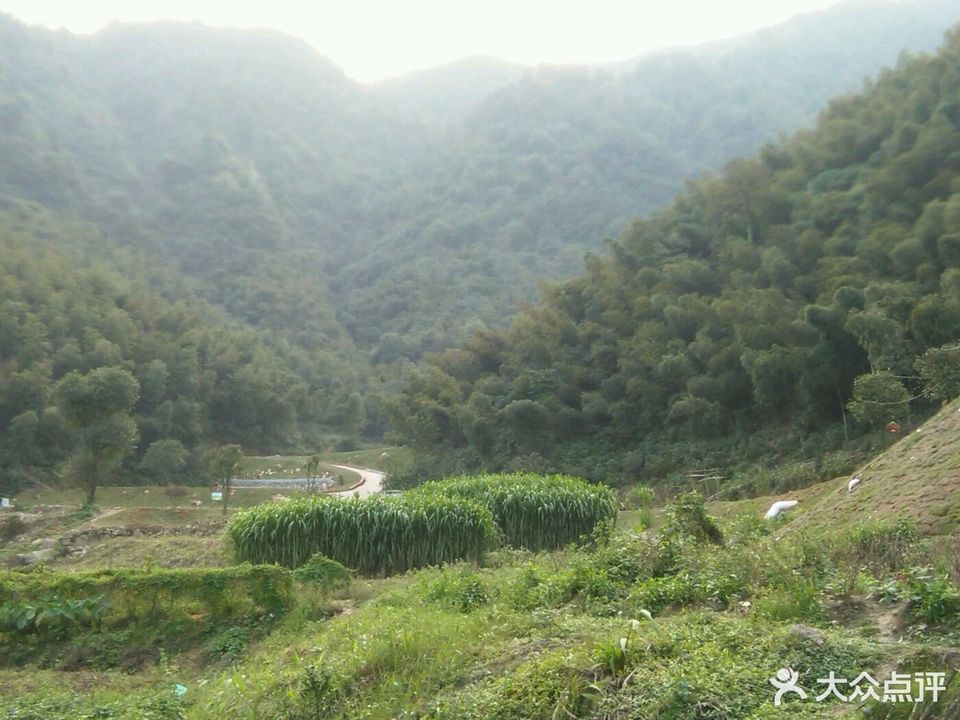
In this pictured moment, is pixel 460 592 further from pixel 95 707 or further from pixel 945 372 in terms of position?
pixel 945 372

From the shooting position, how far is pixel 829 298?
21.7 metres

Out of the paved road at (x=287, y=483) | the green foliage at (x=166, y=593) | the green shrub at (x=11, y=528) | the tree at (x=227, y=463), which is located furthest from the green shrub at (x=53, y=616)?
the paved road at (x=287, y=483)

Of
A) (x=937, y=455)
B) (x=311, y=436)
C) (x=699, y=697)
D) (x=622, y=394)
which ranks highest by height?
(x=699, y=697)

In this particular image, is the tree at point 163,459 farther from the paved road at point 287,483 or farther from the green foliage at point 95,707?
the green foliage at point 95,707

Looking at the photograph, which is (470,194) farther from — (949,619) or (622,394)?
(949,619)

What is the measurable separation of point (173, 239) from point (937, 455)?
69.5 m

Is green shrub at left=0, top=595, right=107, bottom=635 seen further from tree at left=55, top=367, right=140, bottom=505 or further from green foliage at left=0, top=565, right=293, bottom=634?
tree at left=55, top=367, right=140, bottom=505

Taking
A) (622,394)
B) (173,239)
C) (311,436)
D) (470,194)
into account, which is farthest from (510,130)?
(622,394)

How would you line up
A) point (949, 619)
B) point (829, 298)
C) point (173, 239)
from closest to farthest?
point (949, 619)
point (829, 298)
point (173, 239)

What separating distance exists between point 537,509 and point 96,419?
18092 millimetres

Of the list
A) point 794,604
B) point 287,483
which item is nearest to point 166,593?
point 794,604

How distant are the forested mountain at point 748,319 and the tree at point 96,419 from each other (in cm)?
1033

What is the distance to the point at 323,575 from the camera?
28.1 ft

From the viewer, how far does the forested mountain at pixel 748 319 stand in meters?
20.4
